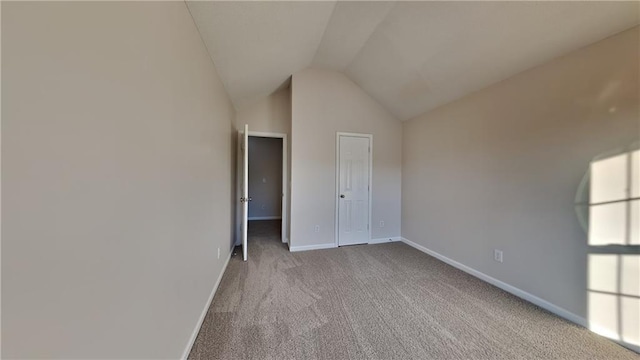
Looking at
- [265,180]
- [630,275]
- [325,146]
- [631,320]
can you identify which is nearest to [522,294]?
[631,320]

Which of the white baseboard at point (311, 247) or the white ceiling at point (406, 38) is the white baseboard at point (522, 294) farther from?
the white ceiling at point (406, 38)

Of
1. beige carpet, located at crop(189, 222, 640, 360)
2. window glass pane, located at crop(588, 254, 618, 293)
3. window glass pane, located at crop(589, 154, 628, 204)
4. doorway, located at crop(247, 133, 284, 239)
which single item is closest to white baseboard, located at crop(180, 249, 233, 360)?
beige carpet, located at crop(189, 222, 640, 360)

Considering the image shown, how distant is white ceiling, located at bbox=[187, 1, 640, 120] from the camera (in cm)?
170

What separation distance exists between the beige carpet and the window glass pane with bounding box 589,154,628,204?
1112mm

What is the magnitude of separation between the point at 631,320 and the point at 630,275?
0.33m

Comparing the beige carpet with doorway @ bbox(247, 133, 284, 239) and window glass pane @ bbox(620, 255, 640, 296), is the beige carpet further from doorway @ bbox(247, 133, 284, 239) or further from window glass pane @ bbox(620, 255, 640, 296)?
doorway @ bbox(247, 133, 284, 239)

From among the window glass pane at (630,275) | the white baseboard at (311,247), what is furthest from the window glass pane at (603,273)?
the white baseboard at (311,247)

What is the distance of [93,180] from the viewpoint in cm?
71

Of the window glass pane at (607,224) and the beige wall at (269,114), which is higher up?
the beige wall at (269,114)

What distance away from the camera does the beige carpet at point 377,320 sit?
5.08 ft

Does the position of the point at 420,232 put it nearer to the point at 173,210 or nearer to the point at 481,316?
the point at 481,316

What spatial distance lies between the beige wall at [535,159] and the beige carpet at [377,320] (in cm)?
37

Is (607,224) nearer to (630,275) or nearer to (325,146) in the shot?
(630,275)

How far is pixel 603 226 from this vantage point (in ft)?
5.64
